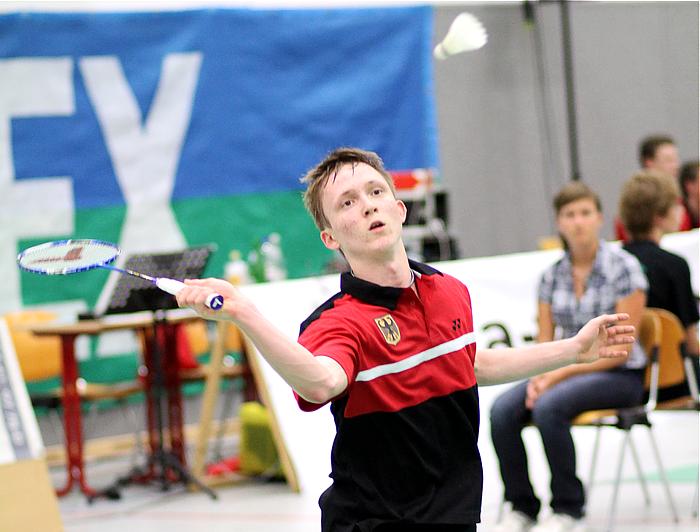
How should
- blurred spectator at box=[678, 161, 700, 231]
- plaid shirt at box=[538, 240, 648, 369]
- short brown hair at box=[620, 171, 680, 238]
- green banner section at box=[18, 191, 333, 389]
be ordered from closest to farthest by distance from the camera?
Result: plaid shirt at box=[538, 240, 648, 369] → short brown hair at box=[620, 171, 680, 238] → blurred spectator at box=[678, 161, 700, 231] → green banner section at box=[18, 191, 333, 389]

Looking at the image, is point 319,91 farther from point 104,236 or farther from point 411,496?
Result: point 411,496

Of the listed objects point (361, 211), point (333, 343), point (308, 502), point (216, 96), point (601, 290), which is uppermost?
point (216, 96)

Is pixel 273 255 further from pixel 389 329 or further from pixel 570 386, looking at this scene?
pixel 389 329

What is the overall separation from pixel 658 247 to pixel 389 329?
3.27 metres

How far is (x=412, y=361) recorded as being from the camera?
92.4 inches

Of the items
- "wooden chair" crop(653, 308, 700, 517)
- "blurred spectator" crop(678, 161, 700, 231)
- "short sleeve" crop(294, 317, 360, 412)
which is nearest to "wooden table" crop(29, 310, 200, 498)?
"wooden chair" crop(653, 308, 700, 517)

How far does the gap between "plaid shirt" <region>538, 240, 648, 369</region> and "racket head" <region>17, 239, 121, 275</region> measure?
272 cm

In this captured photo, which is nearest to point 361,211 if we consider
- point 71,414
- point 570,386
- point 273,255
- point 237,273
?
point 570,386

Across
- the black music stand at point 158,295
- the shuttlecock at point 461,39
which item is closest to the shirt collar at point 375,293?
the shuttlecock at point 461,39

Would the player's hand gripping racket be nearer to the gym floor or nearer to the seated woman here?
the seated woman

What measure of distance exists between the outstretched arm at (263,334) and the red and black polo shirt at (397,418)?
8.6 inches

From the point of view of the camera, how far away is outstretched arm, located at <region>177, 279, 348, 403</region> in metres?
1.95

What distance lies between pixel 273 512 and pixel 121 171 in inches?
141

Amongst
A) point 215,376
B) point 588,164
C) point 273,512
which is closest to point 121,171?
point 215,376
